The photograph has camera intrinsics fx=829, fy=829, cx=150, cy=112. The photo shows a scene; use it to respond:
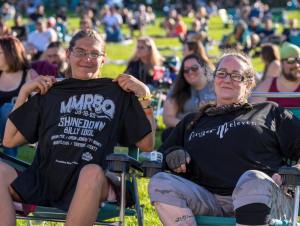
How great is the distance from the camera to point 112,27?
31.7 metres

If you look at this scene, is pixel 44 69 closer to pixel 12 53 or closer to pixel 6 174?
pixel 12 53

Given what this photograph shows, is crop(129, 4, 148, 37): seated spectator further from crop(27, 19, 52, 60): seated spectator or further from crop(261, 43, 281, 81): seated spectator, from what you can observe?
crop(261, 43, 281, 81): seated spectator

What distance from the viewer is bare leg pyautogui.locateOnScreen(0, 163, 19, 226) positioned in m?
4.77

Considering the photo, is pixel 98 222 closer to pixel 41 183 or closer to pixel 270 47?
pixel 41 183

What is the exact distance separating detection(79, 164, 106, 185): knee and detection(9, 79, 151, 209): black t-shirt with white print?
285 mm

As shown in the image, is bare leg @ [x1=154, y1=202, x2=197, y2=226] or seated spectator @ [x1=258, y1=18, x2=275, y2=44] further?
seated spectator @ [x1=258, y1=18, x2=275, y2=44]

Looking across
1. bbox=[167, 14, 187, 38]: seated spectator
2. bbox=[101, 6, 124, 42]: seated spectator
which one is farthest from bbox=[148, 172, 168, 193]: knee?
bbox=[101, 6, 124, 42]: seated spectator

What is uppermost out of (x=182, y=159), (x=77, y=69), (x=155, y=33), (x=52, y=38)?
(x=155, y=33)

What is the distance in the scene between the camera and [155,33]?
34.4 metres

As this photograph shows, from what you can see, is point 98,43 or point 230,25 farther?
point 230,25

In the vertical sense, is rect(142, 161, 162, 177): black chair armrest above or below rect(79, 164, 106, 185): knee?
above

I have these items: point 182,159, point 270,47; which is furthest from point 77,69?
point 270,47

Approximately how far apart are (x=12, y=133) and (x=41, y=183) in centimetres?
43

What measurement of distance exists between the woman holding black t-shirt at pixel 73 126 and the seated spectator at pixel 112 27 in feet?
79.9
